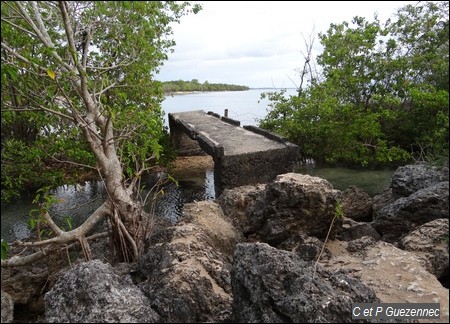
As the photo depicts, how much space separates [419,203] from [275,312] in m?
4.73

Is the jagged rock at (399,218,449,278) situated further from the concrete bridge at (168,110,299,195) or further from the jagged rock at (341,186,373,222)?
the concrete bridge at (168,110,299,195)

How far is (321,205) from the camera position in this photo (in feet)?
19.9

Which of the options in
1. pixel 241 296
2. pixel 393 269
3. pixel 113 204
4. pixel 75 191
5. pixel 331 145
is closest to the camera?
pixel 241 296

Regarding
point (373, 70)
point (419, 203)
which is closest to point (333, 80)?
point (373, 70)

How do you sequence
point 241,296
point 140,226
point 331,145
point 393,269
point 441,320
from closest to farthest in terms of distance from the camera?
point 441,320 < point 241,296 < point 393,269 < point 140,226 < point 331,145

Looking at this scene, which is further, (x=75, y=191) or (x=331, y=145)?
(x=331, y=145)

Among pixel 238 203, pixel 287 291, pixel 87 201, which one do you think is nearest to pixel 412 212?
pixel 238 203

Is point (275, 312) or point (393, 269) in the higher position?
point (275, 312)

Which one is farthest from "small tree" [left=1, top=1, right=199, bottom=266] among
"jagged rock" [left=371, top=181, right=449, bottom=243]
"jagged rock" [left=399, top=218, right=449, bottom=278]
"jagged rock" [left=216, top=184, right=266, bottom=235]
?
"jagged rock" [left=371, top=181, right=449, bottom=243]

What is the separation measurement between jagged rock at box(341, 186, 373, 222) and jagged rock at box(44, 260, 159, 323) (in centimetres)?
650

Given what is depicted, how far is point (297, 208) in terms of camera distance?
19.9ft

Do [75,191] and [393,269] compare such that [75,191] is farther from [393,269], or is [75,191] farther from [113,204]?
[393,269]

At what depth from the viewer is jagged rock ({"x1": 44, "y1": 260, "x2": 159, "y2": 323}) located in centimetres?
317

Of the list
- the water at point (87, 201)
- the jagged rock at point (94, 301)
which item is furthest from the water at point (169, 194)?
the jagged rock at point (94, 301)
